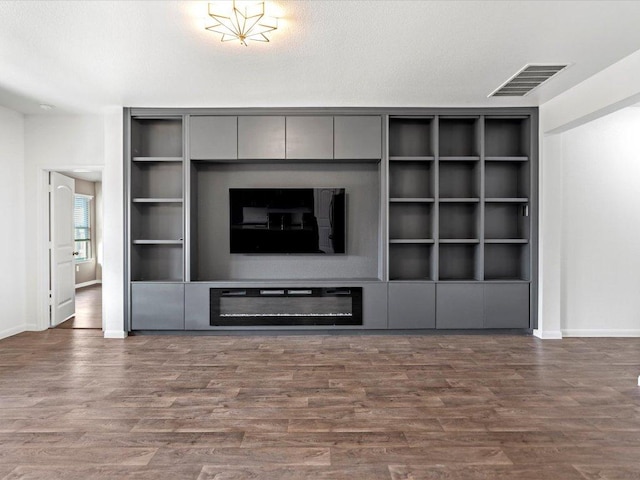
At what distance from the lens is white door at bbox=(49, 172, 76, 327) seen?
5027mm

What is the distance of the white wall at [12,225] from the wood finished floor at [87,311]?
567mm

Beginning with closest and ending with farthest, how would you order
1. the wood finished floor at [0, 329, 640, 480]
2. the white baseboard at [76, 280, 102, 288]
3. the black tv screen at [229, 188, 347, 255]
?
the wood finished floor at [0, 329, 640, 480] < the black tv screen at [229, 188, 347, 255] < the white baseboard at [76, 280, 102, 288]

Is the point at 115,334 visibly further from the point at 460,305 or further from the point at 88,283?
the point at 88,283

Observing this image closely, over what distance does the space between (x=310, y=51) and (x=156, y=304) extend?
10.4ft

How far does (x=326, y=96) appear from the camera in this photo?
4227 millimetres

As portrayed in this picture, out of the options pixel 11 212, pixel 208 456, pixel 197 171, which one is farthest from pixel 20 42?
pixel 208 456

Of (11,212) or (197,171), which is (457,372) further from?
(11,212)

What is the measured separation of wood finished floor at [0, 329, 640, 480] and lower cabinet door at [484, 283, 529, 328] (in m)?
0.38

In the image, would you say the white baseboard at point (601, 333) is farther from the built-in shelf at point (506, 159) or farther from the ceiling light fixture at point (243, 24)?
the ceiling light fixture at point (243, 24)

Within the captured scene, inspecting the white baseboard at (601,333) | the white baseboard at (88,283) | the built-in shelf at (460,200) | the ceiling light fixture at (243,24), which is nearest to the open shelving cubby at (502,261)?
the built-in shelf at (460,200)

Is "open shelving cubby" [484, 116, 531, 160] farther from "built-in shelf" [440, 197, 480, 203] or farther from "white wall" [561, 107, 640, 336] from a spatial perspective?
"built-in shelf" [440, 197, 480, 203]

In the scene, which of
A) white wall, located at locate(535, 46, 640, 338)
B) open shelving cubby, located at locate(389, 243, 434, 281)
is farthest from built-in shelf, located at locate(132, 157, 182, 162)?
white wall, located at locate(535, 46, 640, 338)

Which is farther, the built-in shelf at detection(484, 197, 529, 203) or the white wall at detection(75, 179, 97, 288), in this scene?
the white wall at detection(75, 179, 97, 288)

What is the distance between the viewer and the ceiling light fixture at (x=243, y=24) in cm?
254
